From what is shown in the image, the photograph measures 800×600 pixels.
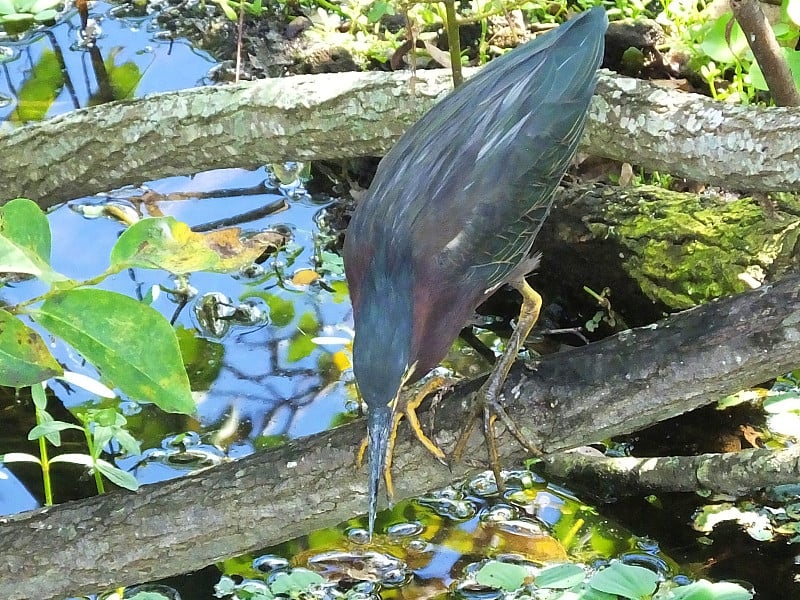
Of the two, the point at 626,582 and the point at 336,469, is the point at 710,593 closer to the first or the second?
the point at 626,582

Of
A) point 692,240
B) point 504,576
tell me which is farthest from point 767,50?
point 504,576

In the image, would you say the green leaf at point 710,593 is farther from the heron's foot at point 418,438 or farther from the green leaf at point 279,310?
the green leaf at point 279,310

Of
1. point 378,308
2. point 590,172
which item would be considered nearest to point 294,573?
point 378,308

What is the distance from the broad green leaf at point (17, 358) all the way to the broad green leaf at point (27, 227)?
0.44 feet

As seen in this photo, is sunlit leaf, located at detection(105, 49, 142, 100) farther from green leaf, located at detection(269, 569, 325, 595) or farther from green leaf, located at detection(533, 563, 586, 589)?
green leaf, located at detection(533, 563, 586, 589)

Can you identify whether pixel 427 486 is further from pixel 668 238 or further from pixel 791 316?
pixel 668 238

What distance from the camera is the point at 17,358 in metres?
1.19

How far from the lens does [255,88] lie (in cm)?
233

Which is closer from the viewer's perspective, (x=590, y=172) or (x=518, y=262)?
(x=518, y=262)

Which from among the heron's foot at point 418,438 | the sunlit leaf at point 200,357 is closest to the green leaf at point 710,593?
the heron's foot at point 418,438

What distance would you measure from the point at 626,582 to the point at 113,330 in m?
0.89

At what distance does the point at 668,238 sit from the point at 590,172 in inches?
23.4

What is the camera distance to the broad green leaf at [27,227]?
110 cm

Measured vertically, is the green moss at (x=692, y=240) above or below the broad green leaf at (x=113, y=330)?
below
